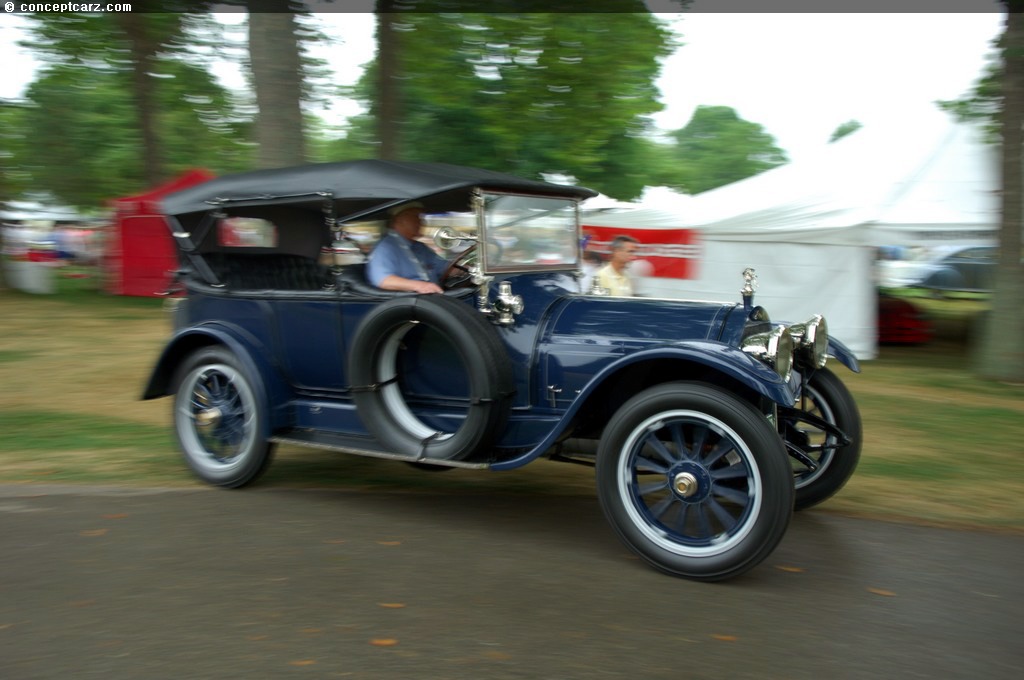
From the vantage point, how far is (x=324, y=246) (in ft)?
18.3

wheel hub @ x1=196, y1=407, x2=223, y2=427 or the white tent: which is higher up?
the white tent

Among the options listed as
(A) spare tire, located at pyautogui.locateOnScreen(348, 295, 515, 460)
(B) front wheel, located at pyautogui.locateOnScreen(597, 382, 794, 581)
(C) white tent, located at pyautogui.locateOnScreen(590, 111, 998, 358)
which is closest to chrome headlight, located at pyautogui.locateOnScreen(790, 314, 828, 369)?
(B) front wheel, located at pyautogui.locateOnScreen(597, 382, 794, 581)

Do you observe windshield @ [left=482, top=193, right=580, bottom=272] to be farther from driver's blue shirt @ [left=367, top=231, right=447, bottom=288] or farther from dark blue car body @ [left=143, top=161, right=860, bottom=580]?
driver's blue shirt @ [left=367, top=231, right=447, bottom=288]

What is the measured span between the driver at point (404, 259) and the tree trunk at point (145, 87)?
44.4 ft

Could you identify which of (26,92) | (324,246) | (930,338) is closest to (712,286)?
(930,338)

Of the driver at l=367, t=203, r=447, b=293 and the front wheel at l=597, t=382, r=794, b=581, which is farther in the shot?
the driver at l=367, t=203, r=447, b=293

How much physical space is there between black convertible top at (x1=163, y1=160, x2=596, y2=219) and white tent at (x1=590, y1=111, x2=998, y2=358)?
6.99 metres

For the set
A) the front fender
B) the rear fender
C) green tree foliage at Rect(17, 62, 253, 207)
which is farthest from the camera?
green tree foliage at Rect(17, 62, 253, 207)

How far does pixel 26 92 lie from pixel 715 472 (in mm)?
25116

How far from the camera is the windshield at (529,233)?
187 inches

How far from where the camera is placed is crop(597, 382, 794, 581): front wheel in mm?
3582

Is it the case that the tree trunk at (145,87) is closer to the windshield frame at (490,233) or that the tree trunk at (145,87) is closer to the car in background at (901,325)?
the car in background at (901,325)

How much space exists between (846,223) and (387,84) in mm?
6443

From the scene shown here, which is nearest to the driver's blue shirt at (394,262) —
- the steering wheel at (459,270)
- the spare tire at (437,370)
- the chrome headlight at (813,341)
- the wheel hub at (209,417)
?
the steering wheel at (459,270)
